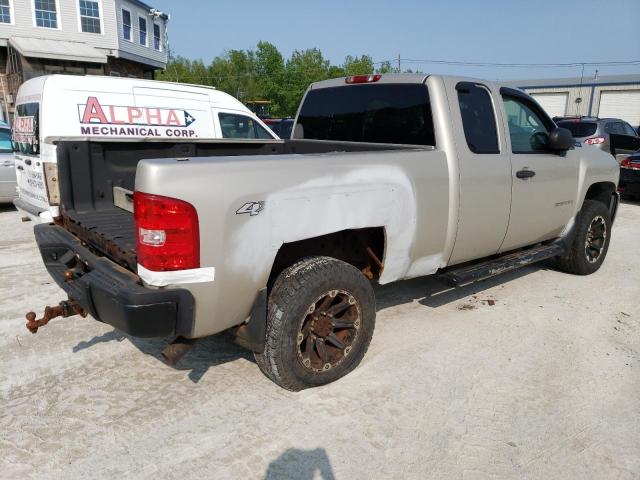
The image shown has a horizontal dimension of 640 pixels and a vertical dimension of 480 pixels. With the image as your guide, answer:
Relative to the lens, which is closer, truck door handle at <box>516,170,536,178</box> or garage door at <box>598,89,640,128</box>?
truck door handle at <box>516,170,536,178</box>

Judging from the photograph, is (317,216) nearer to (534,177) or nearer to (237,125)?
(534,177)

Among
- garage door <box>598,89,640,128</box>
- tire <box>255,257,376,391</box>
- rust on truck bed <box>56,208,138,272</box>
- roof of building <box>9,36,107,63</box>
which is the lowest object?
tire <box>255,257,376,391</box>

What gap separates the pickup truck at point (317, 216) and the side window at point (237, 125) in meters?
4.32

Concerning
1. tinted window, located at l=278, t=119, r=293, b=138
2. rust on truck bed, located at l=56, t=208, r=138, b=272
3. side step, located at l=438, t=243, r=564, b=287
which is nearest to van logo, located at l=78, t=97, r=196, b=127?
rust on truck bed, located at l=56, t=208, r=138, b=272

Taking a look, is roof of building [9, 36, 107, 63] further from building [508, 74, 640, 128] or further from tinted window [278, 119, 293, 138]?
building [508, 74, 640, 128]

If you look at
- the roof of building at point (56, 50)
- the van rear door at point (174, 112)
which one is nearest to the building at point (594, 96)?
the roof of building at point (56, 50)

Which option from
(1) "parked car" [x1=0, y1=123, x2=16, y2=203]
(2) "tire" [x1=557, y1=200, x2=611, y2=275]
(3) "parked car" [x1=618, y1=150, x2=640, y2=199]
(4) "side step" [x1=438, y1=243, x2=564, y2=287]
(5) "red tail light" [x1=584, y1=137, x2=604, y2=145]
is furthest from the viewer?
(5) "red tail light" [x1=584, y1=137, x2=604, y2=145]

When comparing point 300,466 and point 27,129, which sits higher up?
point 27,129

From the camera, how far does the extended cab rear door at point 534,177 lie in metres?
4.27

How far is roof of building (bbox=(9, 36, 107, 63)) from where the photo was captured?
22.5m

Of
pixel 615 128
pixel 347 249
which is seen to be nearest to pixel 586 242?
pixel 347 249

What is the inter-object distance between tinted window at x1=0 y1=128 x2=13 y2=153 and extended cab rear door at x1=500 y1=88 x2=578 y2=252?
8438mm

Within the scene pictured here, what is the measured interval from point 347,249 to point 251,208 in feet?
3.85

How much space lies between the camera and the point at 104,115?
24.5 ft
